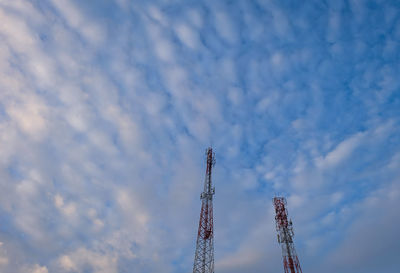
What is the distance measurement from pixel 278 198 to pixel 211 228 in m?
25.3

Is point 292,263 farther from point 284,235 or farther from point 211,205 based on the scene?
point 211,205

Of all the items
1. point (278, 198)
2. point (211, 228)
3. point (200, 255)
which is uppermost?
point (278, 198)

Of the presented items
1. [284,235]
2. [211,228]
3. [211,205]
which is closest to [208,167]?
[211,205]

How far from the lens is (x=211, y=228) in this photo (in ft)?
234

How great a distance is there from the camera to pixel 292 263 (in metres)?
75.1

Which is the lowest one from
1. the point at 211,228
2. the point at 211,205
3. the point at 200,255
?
the point at 200,255

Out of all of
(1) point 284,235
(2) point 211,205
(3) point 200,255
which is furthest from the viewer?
(1) point 284,235

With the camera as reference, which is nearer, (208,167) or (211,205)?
(211,205)

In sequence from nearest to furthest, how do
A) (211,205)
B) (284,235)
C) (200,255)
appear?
(200,255)
(211,205)
(284,235)

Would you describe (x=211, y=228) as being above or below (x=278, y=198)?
below

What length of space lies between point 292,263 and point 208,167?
3577 cm

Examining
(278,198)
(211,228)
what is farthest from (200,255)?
(278,198)

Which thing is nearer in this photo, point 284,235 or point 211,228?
point 211,228

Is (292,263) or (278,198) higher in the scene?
(278,198)
